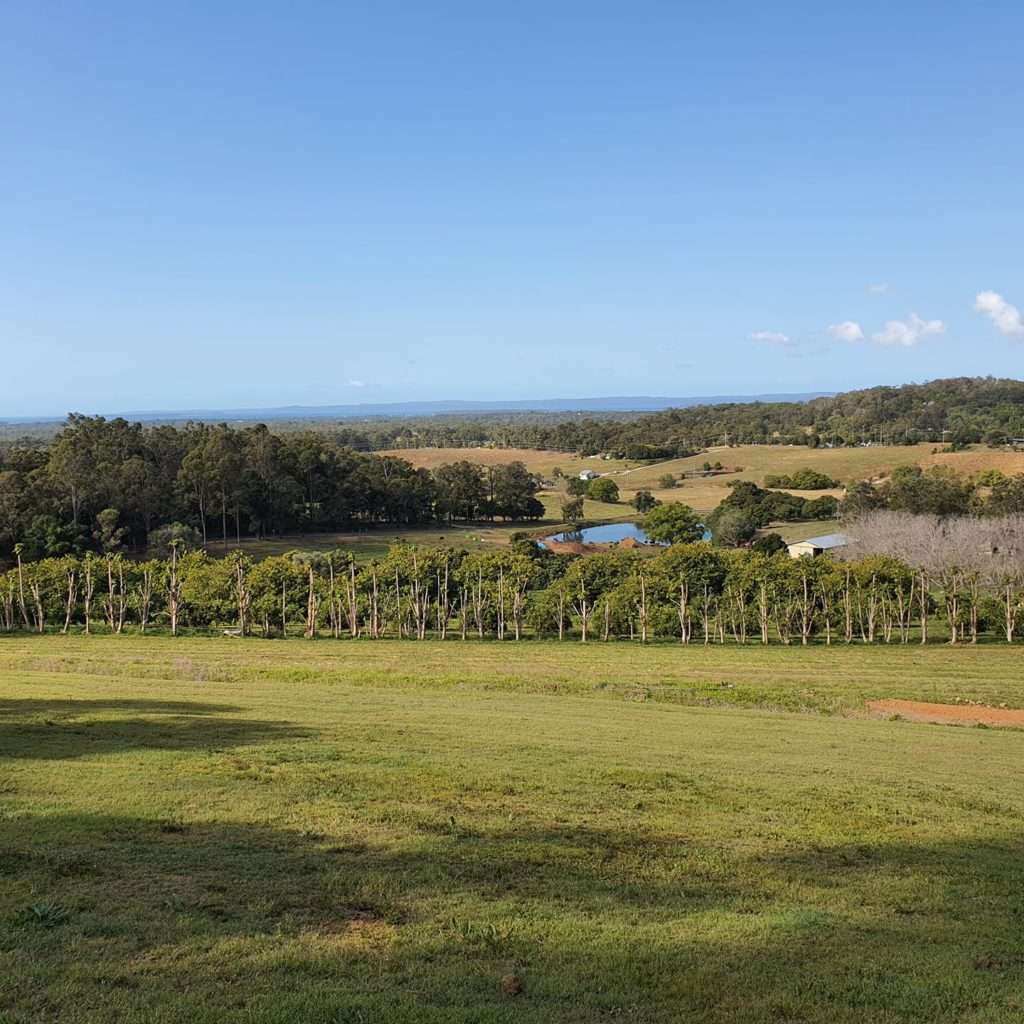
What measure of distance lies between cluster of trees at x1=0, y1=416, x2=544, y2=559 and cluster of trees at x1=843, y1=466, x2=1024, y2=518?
125 ft

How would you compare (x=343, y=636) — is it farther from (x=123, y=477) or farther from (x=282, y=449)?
(x=282, y=449)

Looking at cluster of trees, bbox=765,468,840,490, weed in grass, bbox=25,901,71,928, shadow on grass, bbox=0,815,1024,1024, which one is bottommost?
cluster of trees, bbox=765,468,840,490

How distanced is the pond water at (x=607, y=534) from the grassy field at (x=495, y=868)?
247ft

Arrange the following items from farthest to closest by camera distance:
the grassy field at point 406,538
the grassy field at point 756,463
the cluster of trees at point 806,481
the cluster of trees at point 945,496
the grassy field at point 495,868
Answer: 1. the cluster of trees at point 806,481
2. the grassy field at point 756,463
3. the grassy field at point 406,538
4. the cluster of trees at point 945,496
5. the grassy field at point 495,868

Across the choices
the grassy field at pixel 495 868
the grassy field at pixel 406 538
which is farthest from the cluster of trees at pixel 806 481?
the grassy field at pixel 495 868

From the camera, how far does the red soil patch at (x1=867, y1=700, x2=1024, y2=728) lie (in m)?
27.5

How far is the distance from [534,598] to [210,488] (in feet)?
149

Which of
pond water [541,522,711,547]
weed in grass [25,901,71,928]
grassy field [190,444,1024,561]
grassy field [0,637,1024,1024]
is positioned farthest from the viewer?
pond water [541,522,711,547]

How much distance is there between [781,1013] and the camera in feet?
23.5

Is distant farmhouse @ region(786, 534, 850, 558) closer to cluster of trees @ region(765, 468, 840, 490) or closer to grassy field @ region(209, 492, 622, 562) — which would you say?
grassy field @ region(209, 492, 622, 562)

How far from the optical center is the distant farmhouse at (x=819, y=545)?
250 ft

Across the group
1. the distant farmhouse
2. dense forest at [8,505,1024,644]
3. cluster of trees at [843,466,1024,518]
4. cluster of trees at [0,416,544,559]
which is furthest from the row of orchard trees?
cluster of trees at [843,466,1024,518]

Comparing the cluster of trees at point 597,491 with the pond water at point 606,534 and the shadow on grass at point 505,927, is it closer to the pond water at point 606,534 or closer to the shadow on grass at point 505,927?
the pond water at point 606,534

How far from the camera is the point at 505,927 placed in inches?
343
